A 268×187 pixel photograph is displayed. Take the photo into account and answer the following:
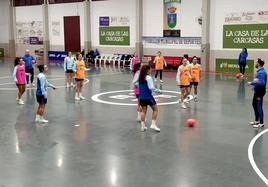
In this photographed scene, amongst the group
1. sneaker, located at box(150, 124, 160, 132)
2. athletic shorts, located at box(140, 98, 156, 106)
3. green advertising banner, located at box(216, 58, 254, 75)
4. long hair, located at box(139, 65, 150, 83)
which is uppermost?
long hair, located at box(139, 65, 150, 83)

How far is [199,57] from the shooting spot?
97.8 feet

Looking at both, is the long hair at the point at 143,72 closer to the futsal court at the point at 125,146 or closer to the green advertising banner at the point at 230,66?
the futsal court at the point at 125,146

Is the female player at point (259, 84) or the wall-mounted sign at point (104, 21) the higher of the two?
the wall-mounted sign at point (104, 21)

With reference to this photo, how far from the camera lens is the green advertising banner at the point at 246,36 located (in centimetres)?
2602

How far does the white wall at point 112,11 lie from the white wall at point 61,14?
4.66 ft

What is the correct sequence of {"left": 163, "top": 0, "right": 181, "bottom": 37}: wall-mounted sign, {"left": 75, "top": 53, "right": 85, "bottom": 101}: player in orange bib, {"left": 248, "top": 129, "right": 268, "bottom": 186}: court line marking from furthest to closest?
1. {"left": 163, "top": 0, "right": 181, "bottom": 37}: wall-mounted sign
2. {"left": 75, "top": 53, "right": 85, "bottom": 101}: player in orange bib
3. {"left": 248, "top": 129, "right": 268, "bottom": 186}: court line marking

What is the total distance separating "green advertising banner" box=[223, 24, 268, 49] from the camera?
2602 centimetres

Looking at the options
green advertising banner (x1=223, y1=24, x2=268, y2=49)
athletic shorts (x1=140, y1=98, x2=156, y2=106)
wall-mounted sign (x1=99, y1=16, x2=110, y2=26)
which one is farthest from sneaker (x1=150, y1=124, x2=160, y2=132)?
wall-mounted sign (x1=99, y1=16, x2=110, y2=26)

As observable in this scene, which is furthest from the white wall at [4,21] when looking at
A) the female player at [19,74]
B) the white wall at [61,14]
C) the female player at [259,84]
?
the female player at [259,84]

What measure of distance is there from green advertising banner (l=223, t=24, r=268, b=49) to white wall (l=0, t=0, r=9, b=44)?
93.2 ft

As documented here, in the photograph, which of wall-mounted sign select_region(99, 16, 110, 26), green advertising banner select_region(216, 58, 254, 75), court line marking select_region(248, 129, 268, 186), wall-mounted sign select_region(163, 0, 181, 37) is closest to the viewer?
court line marking select_region(248, 129, 268, 186)

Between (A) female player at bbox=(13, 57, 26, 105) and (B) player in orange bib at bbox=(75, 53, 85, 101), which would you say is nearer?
(A) female player at bbox=(13, 57, 26, 105)

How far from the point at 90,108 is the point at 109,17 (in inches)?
882

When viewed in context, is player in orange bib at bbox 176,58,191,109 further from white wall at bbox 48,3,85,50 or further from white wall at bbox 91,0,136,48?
white wall at bbox 48,3,85,50
